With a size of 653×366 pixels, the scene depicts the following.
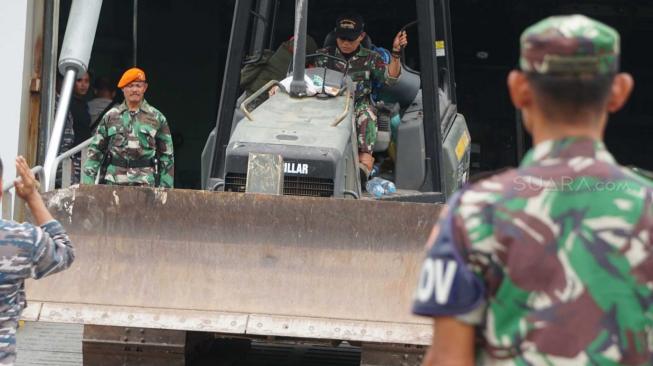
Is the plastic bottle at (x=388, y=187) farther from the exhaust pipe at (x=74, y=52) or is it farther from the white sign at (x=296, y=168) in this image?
the exhaust pipe at (x=74, y=52)

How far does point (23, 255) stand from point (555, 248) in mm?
2218

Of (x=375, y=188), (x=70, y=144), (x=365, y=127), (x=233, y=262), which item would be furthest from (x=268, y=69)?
(x=70, y=144)

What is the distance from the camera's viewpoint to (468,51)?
20.1 metres

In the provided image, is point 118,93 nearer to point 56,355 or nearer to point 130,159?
point 130,159

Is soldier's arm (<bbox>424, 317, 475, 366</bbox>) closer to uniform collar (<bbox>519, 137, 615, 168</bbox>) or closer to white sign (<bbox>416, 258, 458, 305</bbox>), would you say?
white sign (<bbox>416, 258, 458, 305</bbox>)

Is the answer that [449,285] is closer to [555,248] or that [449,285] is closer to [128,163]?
[555,248]

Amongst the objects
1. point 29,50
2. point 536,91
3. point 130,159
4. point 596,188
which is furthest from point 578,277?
point 29,50

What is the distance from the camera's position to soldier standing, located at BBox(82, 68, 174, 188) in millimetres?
10008

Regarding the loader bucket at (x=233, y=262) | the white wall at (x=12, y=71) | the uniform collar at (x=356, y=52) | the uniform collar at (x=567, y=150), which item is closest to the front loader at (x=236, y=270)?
the loader bucket at (x=233, y=262)

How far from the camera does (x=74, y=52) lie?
10031mm

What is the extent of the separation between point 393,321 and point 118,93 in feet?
37.8

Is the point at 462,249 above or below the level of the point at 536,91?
below

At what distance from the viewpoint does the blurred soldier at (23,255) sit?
4.25 metres

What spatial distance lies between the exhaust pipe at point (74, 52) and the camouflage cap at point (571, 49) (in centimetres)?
697
